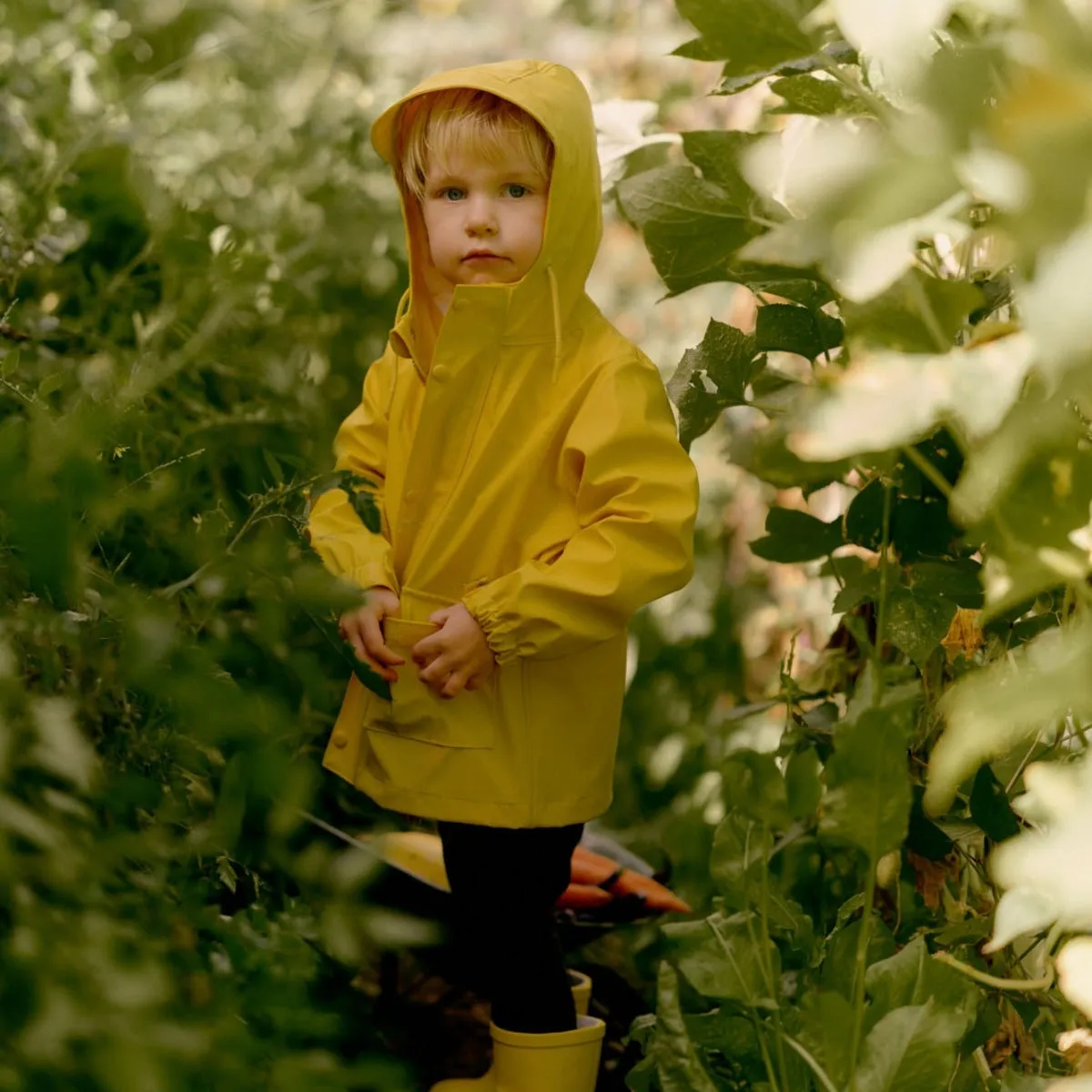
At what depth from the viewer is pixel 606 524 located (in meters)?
1.48

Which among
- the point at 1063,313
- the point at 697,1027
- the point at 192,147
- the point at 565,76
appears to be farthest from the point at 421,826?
the point at 1063,313

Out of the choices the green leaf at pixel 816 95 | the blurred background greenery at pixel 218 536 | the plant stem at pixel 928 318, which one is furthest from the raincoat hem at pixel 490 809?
the plant stem at pixel 928 318

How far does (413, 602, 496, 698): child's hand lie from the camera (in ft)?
4.91

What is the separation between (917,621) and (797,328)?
30 centimetres

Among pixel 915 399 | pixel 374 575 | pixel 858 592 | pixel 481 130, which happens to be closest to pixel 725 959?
pixel 858 592

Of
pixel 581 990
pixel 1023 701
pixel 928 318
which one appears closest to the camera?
pixel 1023 701

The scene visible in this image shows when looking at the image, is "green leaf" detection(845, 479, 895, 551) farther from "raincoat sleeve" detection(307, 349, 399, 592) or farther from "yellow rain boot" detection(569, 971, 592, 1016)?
"yellow rain boot" detection(569, 971, 592, 1016)

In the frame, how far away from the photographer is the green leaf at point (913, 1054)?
109 cm

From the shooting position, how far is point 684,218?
1.39 m

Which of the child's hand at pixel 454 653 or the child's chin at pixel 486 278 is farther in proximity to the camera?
the child's chin at pixel 486 278

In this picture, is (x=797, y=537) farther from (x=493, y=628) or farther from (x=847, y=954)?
(x=847, y=954)

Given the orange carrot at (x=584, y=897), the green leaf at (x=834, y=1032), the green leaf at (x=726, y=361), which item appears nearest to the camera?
the green leaf at (x=834, y=1032)

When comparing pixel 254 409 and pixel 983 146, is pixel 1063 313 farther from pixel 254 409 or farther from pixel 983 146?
pixel 254 409

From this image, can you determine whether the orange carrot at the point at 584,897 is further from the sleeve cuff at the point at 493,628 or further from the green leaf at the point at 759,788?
the green leaf at the point at 759,788
